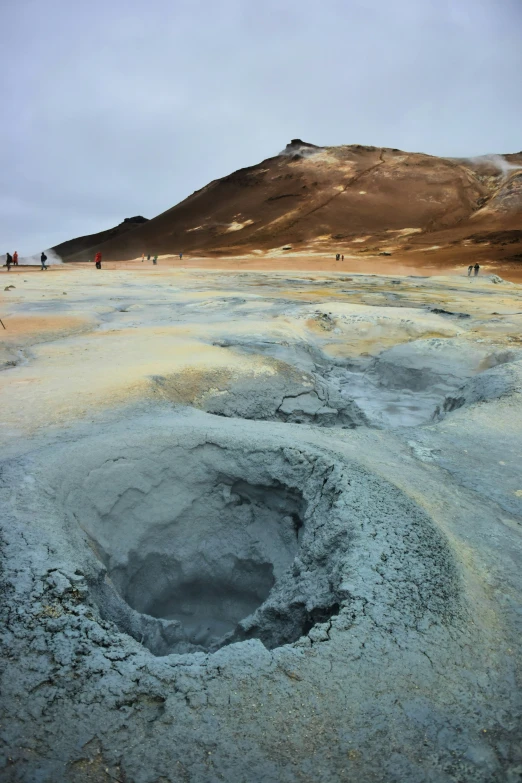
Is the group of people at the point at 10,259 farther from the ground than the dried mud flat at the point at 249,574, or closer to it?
farther from the ground

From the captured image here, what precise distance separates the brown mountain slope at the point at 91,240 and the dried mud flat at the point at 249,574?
59326 millimetres

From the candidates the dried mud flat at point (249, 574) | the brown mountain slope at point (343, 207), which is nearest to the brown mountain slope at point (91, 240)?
the brown mountain slope at point (343, 207)

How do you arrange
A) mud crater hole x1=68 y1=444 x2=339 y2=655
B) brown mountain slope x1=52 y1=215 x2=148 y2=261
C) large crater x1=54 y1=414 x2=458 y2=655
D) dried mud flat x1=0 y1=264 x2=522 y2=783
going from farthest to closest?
brown mountain slope x1=52 y1=215 x2=148 y2=261 < mud crater hole x1=68 y1=444 x2=339 y2=655 < large crater x1=54 y1=414 x2=458 y2=655 < dried mud flat x1=0 y1=264 x2=522 y2=783

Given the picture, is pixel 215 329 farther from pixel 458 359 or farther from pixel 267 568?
pixel 267 568

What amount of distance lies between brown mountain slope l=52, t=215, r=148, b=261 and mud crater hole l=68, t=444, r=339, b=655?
60.5 meters

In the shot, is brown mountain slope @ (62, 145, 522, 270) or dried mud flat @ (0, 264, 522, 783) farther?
brown mountain slope @ (62, 145, 522, 270)

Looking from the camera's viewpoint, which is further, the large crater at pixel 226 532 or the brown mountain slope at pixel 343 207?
the brown mountain slope at pixel 343 207

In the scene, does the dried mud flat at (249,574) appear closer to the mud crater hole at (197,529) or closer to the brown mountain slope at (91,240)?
the mud crater hole at (197,529)

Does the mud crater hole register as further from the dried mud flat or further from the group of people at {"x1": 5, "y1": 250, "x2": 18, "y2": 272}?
the group of people at {"x1": 5, "y1": 250, "x2": 18, "y2": 272}

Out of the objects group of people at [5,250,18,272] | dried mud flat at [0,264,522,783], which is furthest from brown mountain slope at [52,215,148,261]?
dried mud flat at [0,264,522,783]

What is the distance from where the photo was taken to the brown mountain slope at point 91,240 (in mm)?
59812

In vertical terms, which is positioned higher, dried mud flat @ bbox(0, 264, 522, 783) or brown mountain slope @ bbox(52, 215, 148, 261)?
brown mountain slope @ bbox(52, 215, 148, 261)

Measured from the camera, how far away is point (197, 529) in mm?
2982

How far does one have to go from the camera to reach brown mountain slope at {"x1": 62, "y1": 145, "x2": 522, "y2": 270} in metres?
35.9
